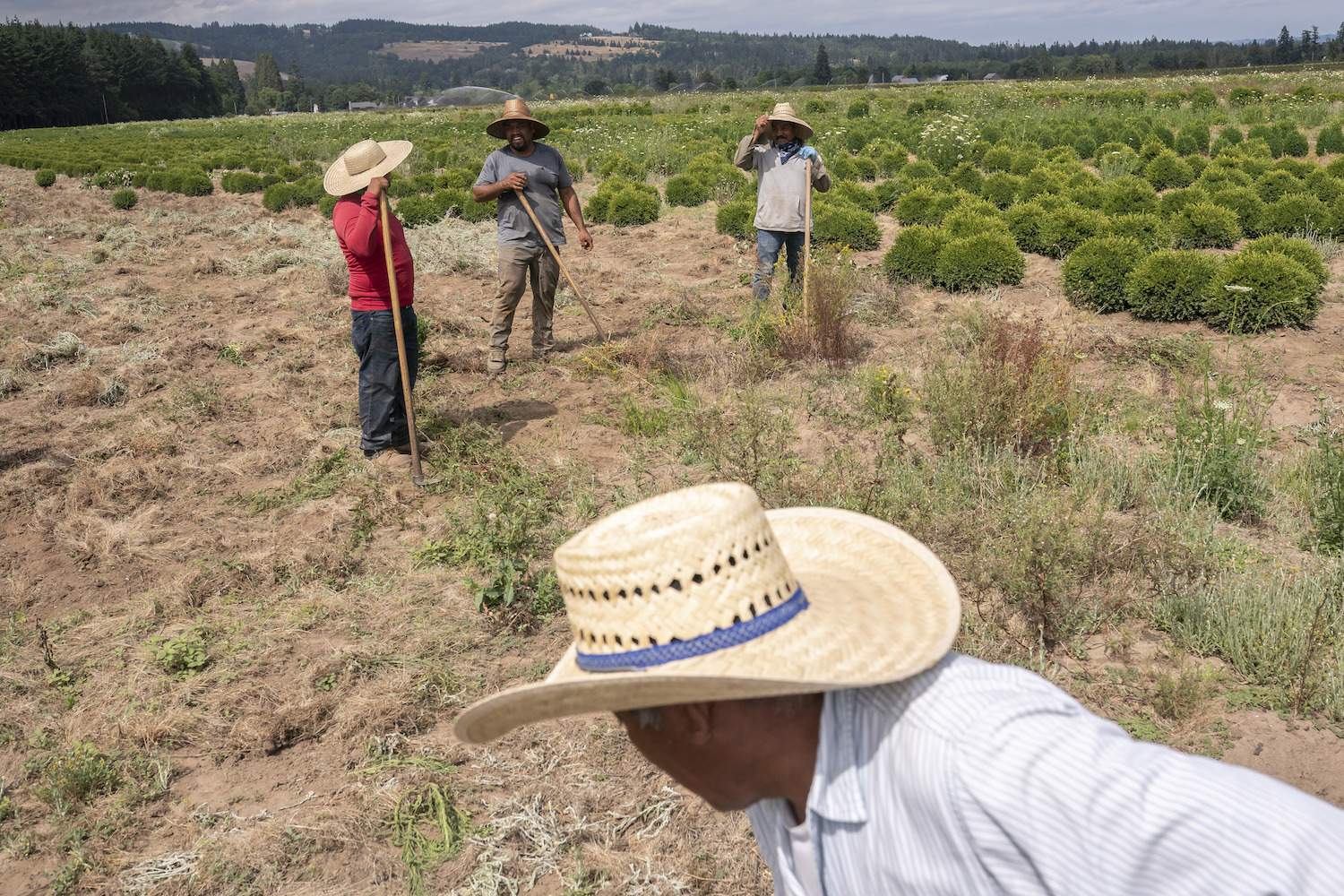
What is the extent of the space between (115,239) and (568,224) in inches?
290

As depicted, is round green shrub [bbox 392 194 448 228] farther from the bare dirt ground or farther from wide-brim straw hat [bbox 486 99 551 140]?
wide-brim straw hat [bbox 486 99 551 140]

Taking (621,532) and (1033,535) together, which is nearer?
(621,532)

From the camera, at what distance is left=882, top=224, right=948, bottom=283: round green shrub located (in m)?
9.60

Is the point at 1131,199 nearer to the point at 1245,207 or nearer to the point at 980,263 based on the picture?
the point at 1245,207


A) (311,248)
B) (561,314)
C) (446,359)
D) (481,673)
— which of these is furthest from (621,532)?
(311,248)

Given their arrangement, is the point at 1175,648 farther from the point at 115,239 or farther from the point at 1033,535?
the point at 115,239

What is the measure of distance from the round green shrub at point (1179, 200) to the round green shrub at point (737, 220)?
17.3 feet

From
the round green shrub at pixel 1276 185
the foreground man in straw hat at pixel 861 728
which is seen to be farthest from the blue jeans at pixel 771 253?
the round green shrub at pixel 1276 185

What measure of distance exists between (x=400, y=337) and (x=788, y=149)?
3806mm

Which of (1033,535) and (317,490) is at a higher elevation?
(1033,535)

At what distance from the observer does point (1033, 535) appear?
3658 mm

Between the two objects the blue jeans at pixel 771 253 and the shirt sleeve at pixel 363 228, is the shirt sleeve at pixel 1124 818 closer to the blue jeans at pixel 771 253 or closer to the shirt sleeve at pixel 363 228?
the shirt sleeve at pixel 363 228

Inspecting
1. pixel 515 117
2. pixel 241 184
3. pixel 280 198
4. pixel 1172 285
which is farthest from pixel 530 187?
pixel 241 184

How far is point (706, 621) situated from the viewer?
1120mm
